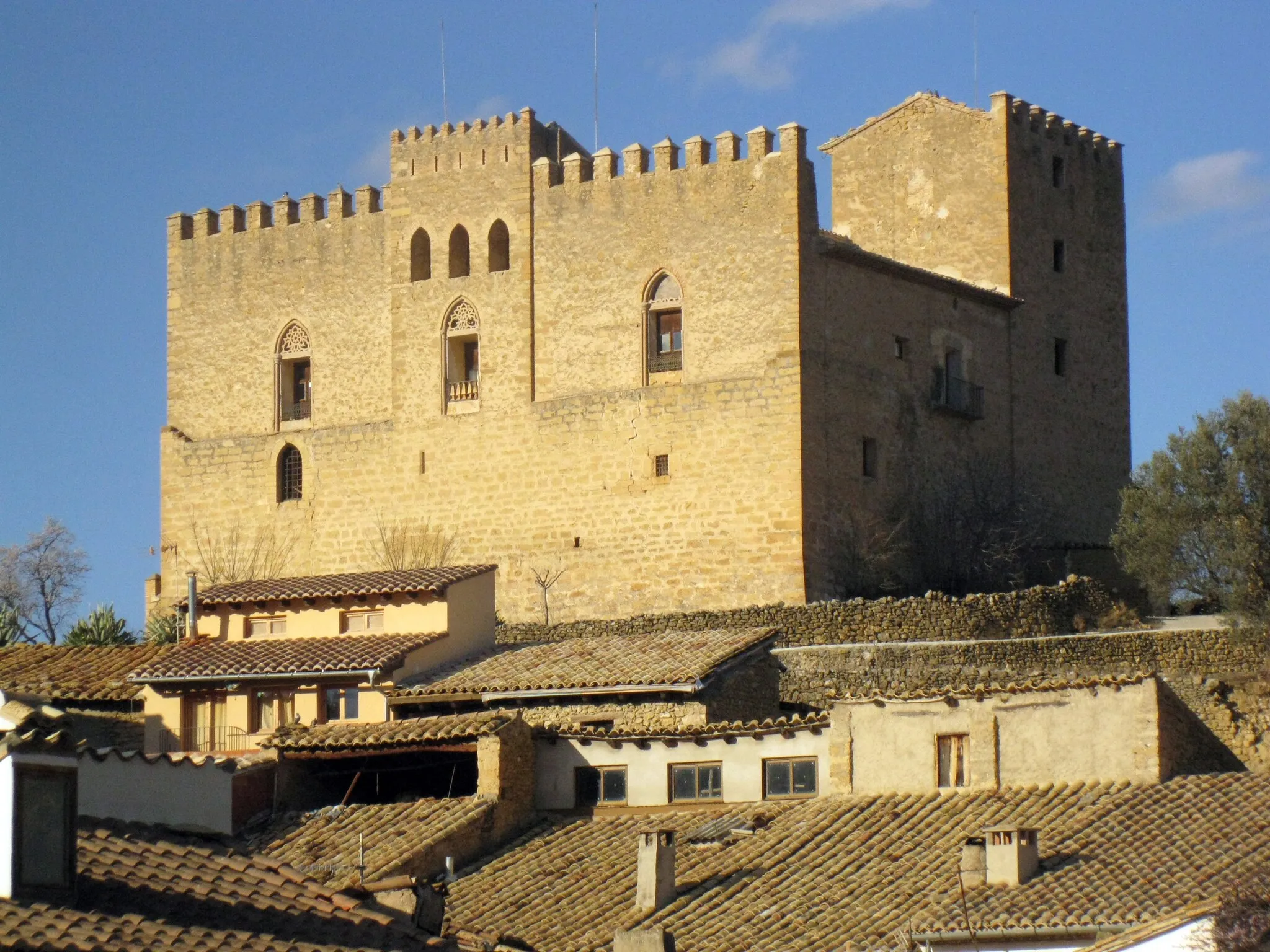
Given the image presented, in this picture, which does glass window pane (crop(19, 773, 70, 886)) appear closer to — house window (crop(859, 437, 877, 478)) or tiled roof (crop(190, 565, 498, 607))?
tiled roof (crop(190, 565, 498, 607))

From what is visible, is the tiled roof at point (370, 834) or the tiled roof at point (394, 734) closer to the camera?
the tiled roof at point (370, 834)

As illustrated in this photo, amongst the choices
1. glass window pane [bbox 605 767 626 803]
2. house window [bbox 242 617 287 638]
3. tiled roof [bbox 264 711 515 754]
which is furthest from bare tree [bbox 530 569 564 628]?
glass window pane [bbox 605 767 626 803]

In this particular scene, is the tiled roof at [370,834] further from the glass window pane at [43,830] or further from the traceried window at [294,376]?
the traceried window at [294,376]

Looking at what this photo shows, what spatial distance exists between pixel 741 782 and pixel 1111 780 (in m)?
4.28

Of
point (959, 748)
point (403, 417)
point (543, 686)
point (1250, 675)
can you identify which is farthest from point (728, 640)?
point (403, 417)

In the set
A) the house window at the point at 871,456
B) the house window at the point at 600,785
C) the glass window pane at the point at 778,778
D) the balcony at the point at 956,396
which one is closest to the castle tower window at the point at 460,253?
the house window at the point at 871,456

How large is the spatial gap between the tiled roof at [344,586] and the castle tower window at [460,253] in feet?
26.3

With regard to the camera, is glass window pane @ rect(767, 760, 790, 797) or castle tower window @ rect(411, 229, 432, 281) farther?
castle tower window @ rect(411, 229, 432, 281)

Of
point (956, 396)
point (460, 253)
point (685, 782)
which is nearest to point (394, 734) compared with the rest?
point (685, 782)

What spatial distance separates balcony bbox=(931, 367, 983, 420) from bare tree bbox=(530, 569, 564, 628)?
6.75 metres

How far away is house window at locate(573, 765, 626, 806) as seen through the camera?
28125 mm

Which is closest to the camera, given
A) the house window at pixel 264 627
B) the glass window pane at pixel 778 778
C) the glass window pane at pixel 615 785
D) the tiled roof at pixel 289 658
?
the glass window pane at pixel 778 778

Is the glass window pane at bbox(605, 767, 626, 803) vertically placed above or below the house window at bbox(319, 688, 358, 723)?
below

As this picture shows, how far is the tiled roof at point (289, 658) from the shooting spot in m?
32.5
